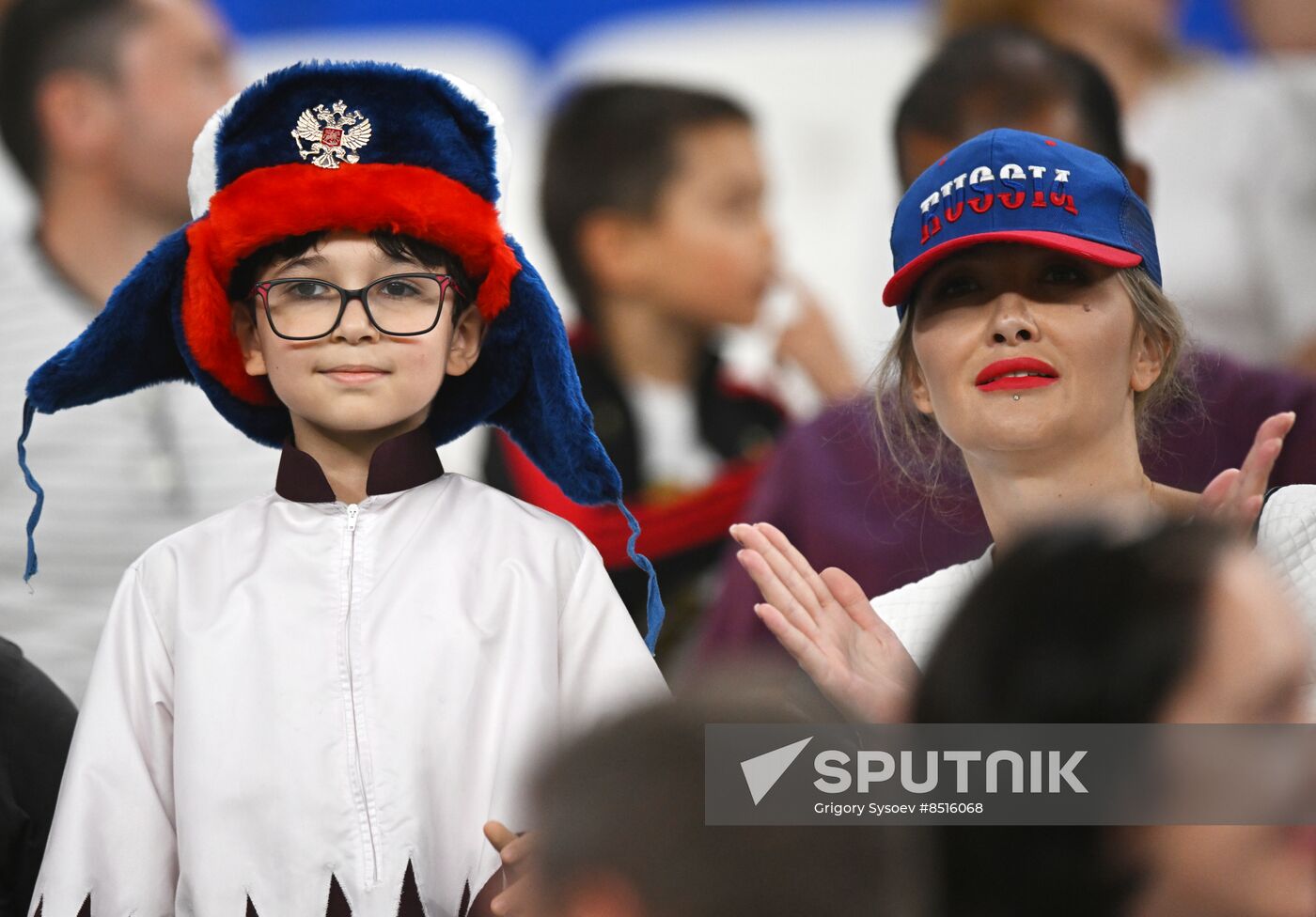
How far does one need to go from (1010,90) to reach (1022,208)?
0.94m

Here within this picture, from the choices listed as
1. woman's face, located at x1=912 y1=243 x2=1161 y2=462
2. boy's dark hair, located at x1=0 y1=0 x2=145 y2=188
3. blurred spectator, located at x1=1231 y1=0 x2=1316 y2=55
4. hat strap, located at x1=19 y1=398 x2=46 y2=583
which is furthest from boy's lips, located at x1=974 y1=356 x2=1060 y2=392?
boy's dark hair, located at x1=0 y1=0 x2=145 y2=188

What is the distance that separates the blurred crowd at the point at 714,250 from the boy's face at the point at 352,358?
255 mm

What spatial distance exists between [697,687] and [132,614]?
3.77ft

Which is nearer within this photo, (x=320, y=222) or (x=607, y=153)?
(x=320, y=222)

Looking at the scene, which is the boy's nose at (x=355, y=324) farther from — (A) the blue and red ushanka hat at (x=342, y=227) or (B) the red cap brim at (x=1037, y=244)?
(B) the red cap brim at (x=1037, y=244)

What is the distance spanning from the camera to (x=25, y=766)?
2.19 m

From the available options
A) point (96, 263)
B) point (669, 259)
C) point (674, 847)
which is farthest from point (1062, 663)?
point (96, 263)

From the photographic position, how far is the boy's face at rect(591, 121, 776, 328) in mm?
3693

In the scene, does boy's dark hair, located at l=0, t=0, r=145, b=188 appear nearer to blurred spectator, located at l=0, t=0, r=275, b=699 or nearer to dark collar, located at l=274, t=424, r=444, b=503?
blurred spectator, located at l=0, t=0, r=275, b=699

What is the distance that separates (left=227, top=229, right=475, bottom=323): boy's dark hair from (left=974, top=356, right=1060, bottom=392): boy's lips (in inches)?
25.7

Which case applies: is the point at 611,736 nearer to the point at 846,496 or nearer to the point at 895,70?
the point at 846,496

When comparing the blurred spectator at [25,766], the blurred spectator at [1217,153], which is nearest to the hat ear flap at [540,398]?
the blurred spectator at [25,766]

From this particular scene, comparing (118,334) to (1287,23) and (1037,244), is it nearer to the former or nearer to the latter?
(1037,244)

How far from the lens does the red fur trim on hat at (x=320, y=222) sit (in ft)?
6.68
